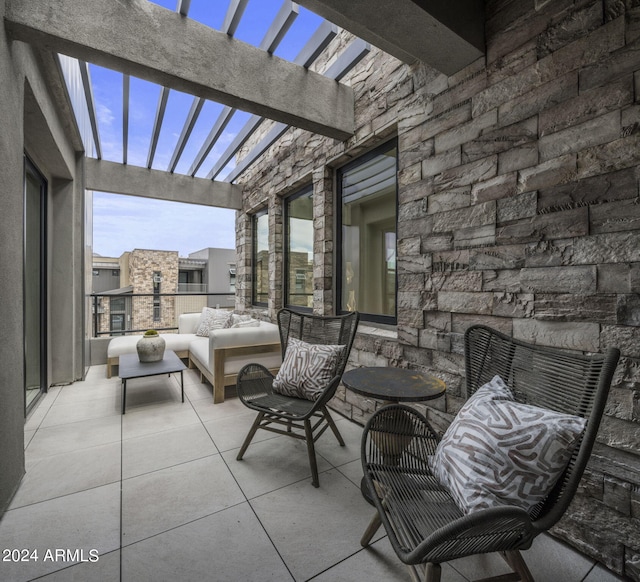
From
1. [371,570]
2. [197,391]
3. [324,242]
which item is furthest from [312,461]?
[197,391]

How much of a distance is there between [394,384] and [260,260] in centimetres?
362

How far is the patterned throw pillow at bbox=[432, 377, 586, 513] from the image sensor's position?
0.99 meters

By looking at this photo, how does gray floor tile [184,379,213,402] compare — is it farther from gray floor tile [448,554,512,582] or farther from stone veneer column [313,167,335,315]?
gray floor tile [448,554,512,582]

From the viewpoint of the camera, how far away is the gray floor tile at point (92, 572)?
122cm

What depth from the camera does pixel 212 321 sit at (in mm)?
4504

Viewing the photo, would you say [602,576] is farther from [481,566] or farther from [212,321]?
[212,321]

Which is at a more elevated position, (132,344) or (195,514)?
(132,344)

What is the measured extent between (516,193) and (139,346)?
3.47 meters

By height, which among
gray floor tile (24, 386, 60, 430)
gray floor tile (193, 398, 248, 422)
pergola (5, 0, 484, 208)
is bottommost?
gray floor tile (193, 398, 248, 422)

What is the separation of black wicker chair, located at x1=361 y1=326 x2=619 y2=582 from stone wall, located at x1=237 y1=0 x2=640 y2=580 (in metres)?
0.31

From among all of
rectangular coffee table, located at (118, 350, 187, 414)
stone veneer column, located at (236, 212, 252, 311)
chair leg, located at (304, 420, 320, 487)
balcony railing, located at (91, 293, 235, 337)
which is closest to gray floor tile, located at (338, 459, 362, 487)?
chair leg, located at (304, 420, 320, 487)

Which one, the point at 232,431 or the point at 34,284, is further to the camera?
the point at 34,284

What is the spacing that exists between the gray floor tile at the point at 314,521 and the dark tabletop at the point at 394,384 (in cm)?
62

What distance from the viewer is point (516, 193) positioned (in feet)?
5.45
